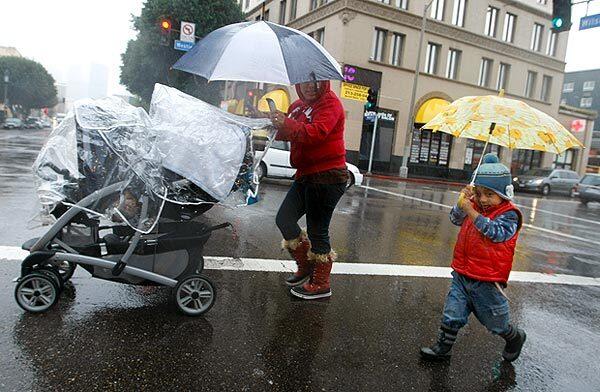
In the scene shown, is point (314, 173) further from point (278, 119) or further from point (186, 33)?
point (186, 33)

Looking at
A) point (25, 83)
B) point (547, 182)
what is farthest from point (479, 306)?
point (25, 83)

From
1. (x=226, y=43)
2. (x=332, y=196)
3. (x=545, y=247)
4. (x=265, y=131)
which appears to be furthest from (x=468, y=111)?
(x=545, y=247)

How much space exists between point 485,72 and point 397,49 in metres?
7.86

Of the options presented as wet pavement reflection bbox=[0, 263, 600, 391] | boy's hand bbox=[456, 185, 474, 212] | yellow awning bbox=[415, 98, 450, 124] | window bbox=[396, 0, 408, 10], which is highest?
window bbox=[396, 0, 408, 10]

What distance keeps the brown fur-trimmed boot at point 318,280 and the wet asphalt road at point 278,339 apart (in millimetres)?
104

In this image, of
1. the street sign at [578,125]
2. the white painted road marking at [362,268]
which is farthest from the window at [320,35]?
the white painted road marking at [362,268]

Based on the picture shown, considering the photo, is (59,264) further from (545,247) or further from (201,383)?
(545,247)

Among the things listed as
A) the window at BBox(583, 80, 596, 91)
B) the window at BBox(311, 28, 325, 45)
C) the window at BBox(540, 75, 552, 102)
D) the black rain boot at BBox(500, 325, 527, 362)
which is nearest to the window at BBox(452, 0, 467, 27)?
the window at BBox(311, 28, 325, 45)

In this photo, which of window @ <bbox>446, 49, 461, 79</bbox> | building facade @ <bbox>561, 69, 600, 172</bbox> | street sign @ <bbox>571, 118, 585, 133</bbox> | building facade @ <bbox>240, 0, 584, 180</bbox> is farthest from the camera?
building facade @ <bbox>561, 69, 600, 172</bbox>

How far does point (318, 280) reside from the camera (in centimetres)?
415

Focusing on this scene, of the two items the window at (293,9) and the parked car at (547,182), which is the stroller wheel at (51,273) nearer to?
the parked car at (547,182)

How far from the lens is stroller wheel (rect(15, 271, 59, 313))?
3.20 metres

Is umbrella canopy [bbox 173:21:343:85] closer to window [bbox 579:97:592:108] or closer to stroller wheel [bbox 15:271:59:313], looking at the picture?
stroller wheel [bbox 15:271:59:313]

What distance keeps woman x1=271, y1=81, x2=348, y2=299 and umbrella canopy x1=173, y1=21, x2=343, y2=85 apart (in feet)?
0.89
